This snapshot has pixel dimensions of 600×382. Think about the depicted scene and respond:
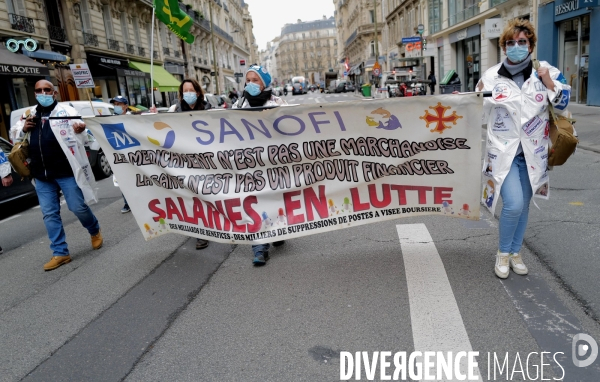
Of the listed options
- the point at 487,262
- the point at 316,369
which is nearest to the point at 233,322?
the point at 316,369

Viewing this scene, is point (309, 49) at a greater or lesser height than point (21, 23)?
greater

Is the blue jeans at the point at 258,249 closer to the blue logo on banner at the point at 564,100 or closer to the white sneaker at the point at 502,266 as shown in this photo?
the white sneaker at the point at 502,266

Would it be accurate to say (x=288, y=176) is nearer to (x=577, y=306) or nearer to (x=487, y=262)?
(x=487, y=262)

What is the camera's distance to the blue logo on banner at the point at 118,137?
15.6ft

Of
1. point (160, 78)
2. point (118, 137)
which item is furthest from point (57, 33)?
point (118, 137)

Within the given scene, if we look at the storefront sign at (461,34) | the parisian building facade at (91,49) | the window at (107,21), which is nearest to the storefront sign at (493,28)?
the storefront sign at (461,34)

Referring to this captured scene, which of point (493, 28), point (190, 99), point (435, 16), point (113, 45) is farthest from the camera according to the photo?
point (435, 16)

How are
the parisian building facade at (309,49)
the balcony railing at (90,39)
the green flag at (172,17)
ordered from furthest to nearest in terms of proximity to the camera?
the parisian building facade at (309,49)
the balcony railing at (90,39)
the green flag at (172,17)

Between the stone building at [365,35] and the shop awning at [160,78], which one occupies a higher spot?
the stone building at [365,35]

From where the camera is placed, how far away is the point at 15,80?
66.1 ft

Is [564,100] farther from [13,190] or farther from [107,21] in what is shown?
[107,21]

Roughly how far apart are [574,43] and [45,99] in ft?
65.7

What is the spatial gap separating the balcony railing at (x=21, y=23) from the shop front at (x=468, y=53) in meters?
24.1

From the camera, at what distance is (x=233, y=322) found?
140 inches
